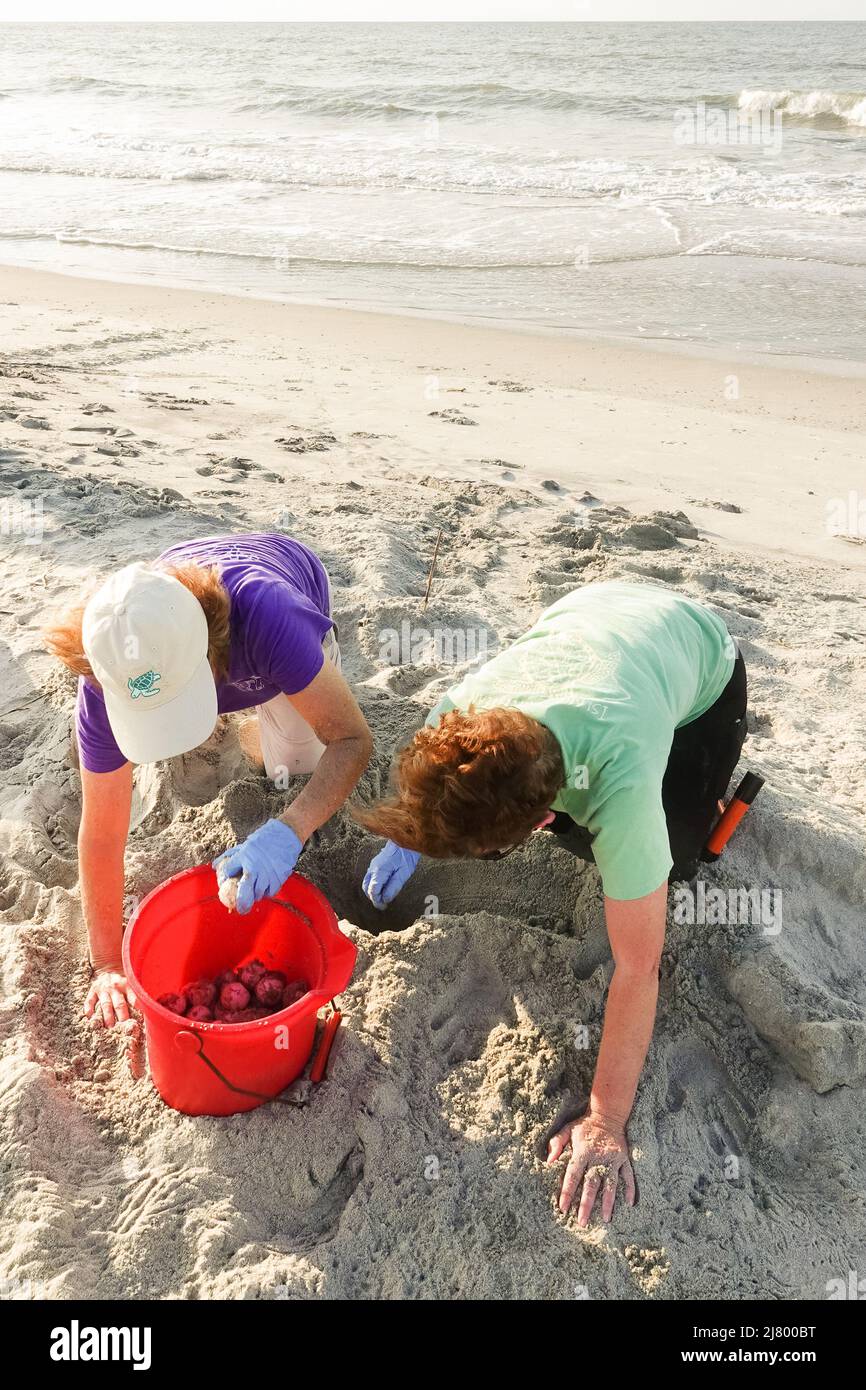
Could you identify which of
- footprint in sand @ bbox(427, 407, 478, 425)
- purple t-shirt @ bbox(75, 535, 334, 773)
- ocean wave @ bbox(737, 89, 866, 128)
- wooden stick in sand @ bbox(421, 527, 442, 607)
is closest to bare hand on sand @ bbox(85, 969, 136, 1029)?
purple t-shirt @ bbox(75, 535, 334, 773)

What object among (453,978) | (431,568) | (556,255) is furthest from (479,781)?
(556,255)

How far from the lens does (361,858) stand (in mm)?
2764

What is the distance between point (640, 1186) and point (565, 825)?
742mm

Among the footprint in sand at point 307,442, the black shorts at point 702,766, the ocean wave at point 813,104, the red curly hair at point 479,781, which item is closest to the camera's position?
the red curly hair at point 479,781

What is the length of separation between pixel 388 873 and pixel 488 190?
11.5 meters

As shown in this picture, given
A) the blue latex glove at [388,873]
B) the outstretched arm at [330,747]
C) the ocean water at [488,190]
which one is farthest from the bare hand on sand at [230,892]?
the ocean water at [488,190]

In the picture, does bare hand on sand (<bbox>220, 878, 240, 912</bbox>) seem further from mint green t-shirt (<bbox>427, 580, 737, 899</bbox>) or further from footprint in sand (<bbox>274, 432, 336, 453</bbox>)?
footprint in sand (<bbox>274, 432, 336, 453</bbox>)

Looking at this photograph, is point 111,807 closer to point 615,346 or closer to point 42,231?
point 615,346

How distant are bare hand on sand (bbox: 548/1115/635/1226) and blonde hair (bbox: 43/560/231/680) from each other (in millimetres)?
1201

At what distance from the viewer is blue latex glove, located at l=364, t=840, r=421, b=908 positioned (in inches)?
100

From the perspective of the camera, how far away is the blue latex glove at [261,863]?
6.48 feet

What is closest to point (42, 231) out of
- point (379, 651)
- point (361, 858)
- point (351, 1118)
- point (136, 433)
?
point (136, 433)

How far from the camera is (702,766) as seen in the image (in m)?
2.35

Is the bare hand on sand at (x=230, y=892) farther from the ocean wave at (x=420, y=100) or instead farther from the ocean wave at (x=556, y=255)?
the ocean wave at (x=420, y=100)
